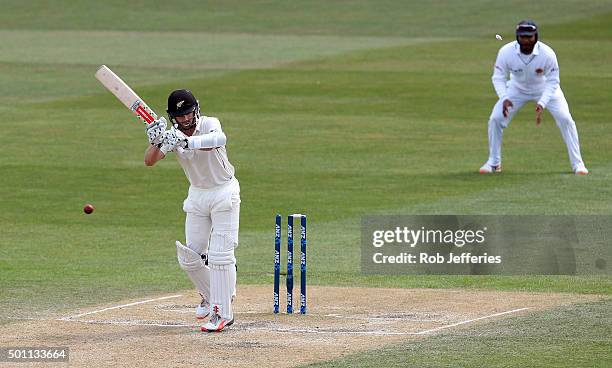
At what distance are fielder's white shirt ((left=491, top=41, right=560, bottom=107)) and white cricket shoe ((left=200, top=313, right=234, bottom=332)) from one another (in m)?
9.78

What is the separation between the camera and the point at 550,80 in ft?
66.1

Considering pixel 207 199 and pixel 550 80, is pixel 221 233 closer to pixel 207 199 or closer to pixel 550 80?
pixel 207 199

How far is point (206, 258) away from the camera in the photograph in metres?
11.6

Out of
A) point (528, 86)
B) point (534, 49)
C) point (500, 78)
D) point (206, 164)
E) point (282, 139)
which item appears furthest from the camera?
point (282, 139)

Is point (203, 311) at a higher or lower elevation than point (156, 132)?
lower

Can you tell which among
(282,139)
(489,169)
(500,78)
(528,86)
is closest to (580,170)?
(489,169)

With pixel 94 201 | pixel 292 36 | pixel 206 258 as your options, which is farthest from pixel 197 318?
pixel 292 36

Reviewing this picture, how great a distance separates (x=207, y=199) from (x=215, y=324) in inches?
39.8

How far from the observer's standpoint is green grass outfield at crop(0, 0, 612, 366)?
15094 mm

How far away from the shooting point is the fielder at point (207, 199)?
36.6 feet

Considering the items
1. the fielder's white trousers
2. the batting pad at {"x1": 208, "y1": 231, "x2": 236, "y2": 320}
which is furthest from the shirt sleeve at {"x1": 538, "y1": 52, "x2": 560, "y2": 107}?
the batting pad at {"x1": 208, "y1": 231, "x2": 236, "y2": 320}

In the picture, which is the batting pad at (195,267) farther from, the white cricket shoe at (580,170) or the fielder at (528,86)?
the white cricket shoe at (580,170)

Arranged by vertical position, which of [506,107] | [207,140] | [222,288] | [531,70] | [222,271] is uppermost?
[531,70]

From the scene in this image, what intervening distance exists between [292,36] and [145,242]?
2643cm
